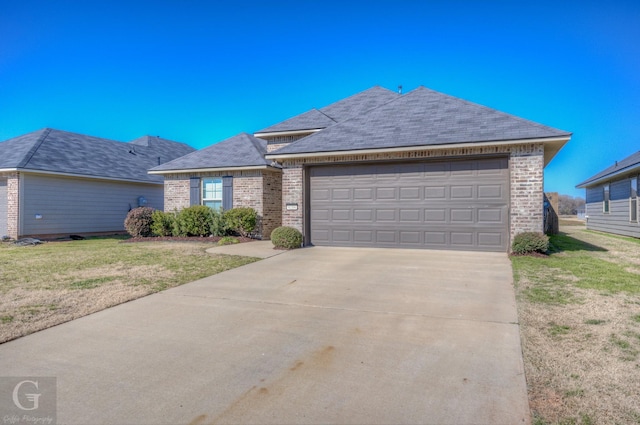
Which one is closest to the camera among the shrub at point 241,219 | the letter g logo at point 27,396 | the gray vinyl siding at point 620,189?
the letter g logo at point 27,396

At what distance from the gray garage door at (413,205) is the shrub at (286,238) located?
99cm

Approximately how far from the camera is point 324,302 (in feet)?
17.3

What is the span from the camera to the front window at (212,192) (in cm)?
1530

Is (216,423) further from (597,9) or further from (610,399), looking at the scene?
(597,9)

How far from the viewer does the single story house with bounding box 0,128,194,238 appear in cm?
1438

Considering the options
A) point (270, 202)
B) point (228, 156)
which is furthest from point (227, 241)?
point (228, 156)

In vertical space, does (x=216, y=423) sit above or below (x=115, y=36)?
below

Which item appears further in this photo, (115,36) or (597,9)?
(115,36)

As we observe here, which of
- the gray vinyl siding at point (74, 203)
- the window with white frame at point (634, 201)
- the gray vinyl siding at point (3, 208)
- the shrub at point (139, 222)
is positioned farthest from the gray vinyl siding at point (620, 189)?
the gray vinyl siding at point (3, 208)

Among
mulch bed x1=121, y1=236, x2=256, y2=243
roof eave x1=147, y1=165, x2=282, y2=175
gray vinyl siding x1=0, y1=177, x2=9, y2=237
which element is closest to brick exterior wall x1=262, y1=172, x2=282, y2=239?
roof eave x1=147, y1=165, x2=282, y2=175

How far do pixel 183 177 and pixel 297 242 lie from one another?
774cm

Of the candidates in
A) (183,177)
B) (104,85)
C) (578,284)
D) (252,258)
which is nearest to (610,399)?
(578,284)

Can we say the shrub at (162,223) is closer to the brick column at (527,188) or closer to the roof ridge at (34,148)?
the roof ridge at (34,148)

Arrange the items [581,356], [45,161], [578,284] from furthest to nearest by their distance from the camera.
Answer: [45,161], [578,284], [581,356]
